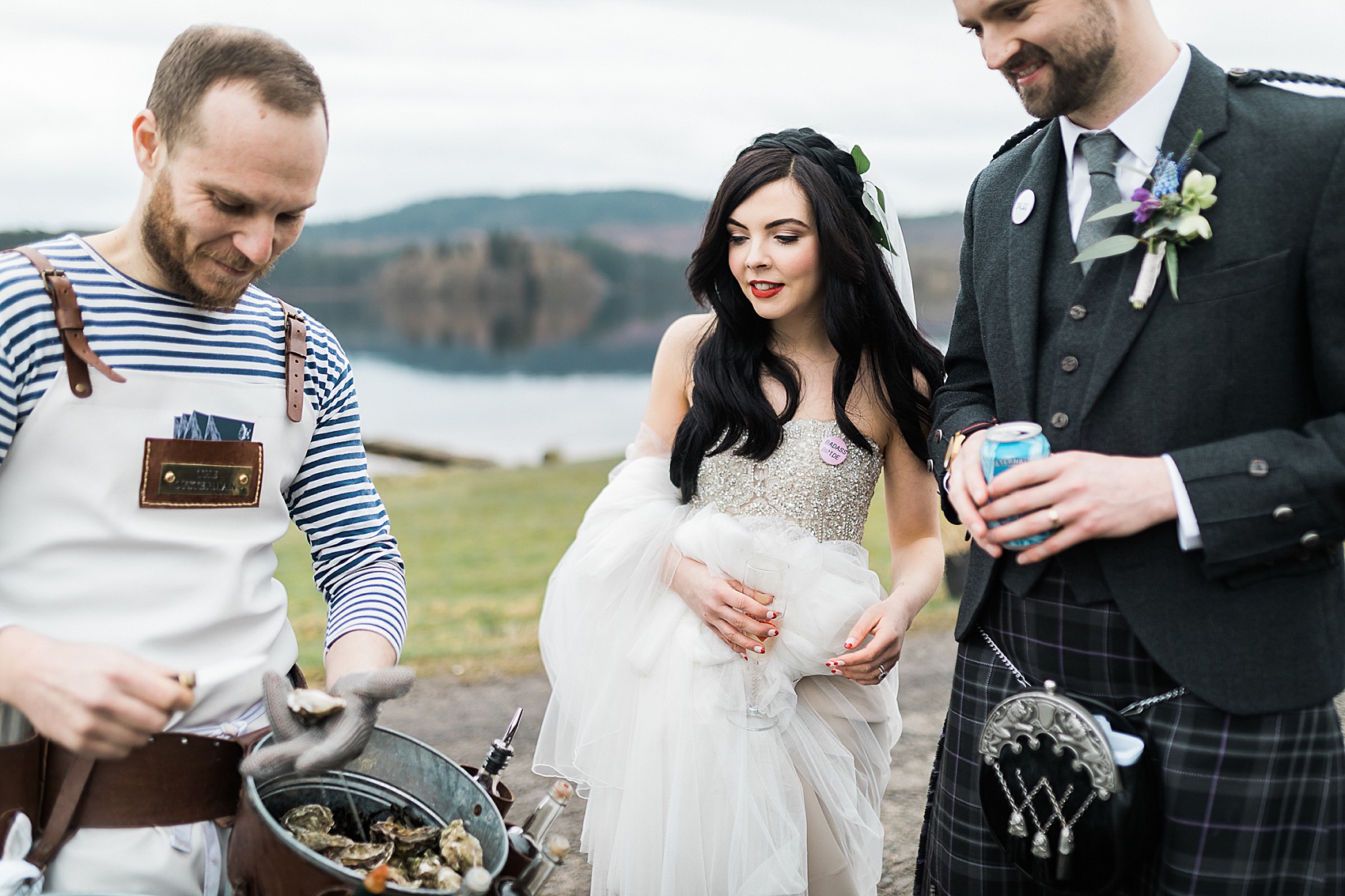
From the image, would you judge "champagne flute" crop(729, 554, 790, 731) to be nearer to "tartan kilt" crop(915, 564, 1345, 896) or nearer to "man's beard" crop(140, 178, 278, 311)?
"tartan kilt" crop(915, 564, 1345, 896)

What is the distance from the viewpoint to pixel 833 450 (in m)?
3.07

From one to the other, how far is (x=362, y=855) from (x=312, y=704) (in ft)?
0.80

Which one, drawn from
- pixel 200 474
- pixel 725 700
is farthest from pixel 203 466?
pixel 725 700

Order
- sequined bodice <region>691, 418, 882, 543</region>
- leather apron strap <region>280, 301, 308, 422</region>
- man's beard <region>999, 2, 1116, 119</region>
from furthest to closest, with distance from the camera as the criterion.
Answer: sequined bodice <region>691, 418, 882, 543</region>, leather apron strap <region>280, 301, 308, 422</region>, man's beard <region>999, 2, 1116, 119</region>

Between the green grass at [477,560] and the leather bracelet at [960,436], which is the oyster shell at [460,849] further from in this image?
the green grass at [477,560]

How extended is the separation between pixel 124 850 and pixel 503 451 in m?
25.2

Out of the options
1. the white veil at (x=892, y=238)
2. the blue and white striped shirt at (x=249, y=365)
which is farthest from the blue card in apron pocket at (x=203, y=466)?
the white veil at (x=892, y=238)

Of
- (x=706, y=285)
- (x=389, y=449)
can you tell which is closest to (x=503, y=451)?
(x=389, y=449)

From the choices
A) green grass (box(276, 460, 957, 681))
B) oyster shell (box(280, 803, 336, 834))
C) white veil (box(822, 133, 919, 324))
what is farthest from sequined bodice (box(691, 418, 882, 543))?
green grass (box(276, 460, 957, 681))

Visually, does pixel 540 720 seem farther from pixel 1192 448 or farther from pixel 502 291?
pixel 502 291

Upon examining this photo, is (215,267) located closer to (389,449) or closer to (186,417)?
(186,417)

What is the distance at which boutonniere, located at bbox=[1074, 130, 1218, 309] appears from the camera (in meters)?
1.92

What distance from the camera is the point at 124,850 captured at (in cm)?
182

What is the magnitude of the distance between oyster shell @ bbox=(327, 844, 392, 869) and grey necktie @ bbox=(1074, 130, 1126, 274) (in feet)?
5.45
